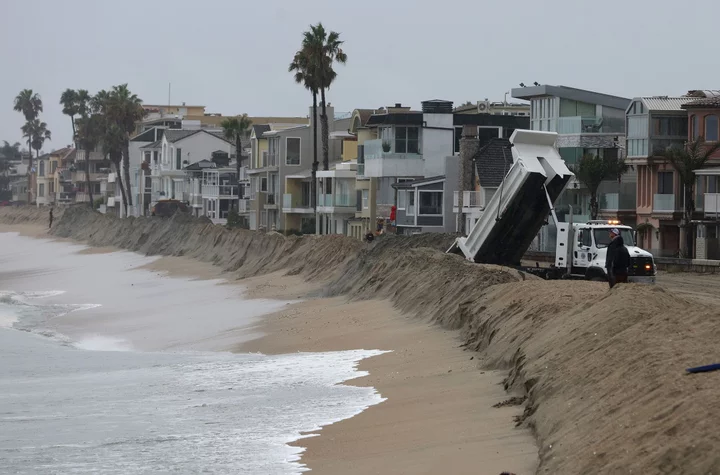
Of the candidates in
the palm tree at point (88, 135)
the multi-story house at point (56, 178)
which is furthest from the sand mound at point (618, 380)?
the multi-story house at point (56, 178)

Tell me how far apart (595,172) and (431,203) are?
11523 mm

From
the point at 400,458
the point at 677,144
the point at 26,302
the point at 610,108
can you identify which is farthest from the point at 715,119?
the point at 400,458

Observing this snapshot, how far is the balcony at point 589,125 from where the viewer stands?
206 ft

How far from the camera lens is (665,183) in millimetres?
56312

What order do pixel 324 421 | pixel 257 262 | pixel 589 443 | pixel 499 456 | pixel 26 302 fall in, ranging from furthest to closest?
pixel 257 262 → pixel 26 302 → pixel 324 421 → pixel 499 456 → pixel 589 443

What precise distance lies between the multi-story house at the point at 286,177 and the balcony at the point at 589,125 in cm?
2553

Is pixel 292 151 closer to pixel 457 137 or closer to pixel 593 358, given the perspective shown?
pixel 457 137

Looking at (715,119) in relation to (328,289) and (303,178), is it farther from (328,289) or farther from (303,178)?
(303,178)

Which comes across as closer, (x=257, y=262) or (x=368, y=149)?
(x=257, y=262)

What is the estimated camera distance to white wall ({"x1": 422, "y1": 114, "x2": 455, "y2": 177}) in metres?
71.2

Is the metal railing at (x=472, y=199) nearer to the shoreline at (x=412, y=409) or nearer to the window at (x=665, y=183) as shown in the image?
the window at (x=665, y=183)

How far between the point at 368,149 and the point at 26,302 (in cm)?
3058

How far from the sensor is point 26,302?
4706 cm

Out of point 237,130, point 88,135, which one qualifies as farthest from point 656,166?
point 88,135
